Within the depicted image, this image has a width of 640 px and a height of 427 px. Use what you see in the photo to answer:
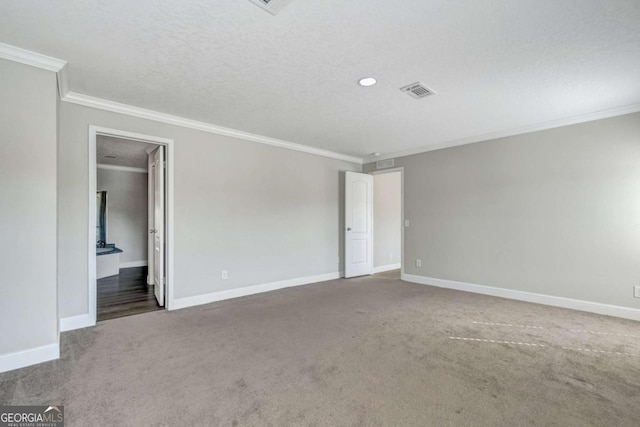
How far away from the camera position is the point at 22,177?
2.36 meters

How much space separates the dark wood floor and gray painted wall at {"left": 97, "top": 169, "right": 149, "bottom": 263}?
1.46 meters

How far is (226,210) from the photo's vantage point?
4.36 metres

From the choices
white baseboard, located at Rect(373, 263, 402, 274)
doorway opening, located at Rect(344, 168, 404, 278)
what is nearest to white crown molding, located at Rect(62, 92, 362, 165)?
doorway opening, located at Rect(344, 168, 404, 278)

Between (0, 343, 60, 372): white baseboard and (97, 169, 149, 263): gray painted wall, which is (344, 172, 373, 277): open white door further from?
(97, 169, 149, 263): gray painted wall

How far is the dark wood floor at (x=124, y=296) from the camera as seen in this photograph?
3770mm

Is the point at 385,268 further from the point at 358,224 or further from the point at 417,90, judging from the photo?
the point at 417,90

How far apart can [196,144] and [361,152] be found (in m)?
3.10

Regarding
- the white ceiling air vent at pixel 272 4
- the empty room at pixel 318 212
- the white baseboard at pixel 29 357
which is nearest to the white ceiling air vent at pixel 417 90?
the empty room at pixel 318 212

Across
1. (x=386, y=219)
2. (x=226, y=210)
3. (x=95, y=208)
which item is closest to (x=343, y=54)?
(x=226, y=210)

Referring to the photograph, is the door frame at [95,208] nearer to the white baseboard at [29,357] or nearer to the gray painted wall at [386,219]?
the white baseboard at [29,357]

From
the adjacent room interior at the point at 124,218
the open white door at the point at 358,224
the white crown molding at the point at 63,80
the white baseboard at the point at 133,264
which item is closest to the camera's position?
the white crown molding at the point at 63,80

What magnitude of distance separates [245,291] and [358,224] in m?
2.65

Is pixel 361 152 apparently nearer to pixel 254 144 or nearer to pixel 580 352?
pixel 254 144

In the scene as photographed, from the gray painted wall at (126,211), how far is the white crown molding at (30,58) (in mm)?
5804
